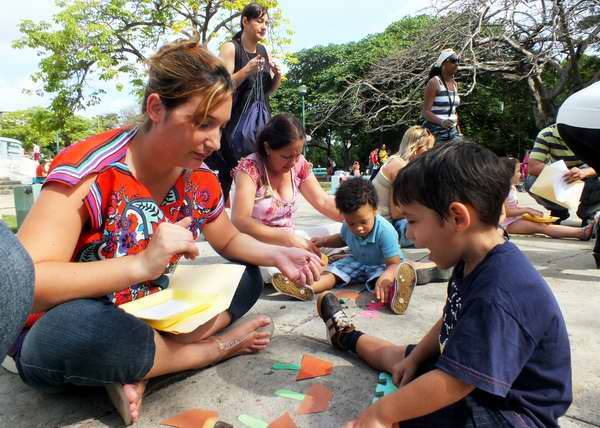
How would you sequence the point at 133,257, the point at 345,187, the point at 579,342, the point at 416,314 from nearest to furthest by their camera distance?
the point at 133,257 → the point at 579,342 → the point at 416,314 → the point at 345,187

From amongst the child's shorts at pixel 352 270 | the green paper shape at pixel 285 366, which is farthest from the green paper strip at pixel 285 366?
the child's shorts at pixel 352 270

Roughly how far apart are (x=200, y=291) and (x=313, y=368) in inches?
19.3

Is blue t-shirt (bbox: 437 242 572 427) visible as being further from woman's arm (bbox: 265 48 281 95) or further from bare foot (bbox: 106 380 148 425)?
woman's arm (bbox: 265 48 281 95)

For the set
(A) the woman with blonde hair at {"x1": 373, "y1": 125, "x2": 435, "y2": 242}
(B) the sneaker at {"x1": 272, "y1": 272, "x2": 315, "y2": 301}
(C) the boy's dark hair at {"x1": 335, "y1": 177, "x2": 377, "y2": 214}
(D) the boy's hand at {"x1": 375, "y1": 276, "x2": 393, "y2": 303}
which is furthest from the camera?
(A) the woman with blonde hair at {"x1": 373, "y1": 125, "x2": 435, "y2": 242}

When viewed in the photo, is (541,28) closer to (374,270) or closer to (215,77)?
(374,270)

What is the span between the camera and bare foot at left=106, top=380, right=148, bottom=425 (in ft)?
4.48

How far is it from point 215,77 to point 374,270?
1.66m

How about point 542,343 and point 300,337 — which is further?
point 300,337

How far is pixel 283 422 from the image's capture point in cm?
137

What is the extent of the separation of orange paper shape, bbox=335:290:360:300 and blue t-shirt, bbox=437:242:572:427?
148 centimetres

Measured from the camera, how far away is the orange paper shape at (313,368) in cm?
164

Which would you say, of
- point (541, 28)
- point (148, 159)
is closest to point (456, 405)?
point (148, 159)

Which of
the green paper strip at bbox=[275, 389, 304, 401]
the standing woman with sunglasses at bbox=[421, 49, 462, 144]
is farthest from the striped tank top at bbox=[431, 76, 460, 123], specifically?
the green paper strip at bbox=[275, 389, 304, 401]

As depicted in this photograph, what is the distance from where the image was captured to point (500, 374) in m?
1.03
